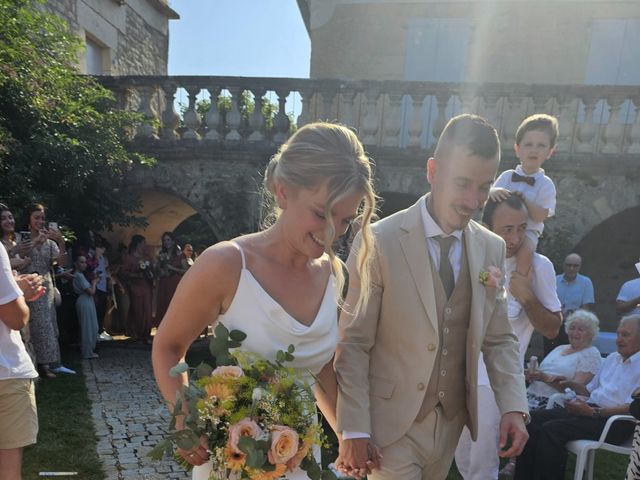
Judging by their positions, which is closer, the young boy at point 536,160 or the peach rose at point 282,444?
the peach rose at point 282,444

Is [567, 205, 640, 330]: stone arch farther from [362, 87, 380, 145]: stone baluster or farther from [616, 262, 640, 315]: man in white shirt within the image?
[362, 87, 380, 145]: stone baluster

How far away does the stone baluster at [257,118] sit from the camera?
8.88 metres

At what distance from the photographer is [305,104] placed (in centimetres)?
892

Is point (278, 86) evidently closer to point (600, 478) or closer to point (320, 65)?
point (320, 65)

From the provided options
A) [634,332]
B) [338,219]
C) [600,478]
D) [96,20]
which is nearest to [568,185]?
[634,332]

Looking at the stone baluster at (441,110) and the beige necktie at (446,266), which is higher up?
the stone baluster at (441,110)

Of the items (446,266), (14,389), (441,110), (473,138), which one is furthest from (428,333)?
(441,110)

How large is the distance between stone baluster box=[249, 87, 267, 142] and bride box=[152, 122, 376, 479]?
7293mm

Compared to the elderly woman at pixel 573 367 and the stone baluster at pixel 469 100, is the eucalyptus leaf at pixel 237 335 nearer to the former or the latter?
the elderly woman at pixel 573 367

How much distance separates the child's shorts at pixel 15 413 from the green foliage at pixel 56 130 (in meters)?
4.62

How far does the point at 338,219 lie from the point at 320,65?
11.2 metres

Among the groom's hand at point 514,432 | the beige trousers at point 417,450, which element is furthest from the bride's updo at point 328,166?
the groom's hand at point 514,432

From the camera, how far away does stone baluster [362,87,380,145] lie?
344 inches

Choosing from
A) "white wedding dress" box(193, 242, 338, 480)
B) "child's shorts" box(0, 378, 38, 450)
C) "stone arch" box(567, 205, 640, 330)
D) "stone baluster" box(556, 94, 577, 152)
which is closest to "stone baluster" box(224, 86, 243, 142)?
"stone baluster" box(556, 94, 577, 152)
